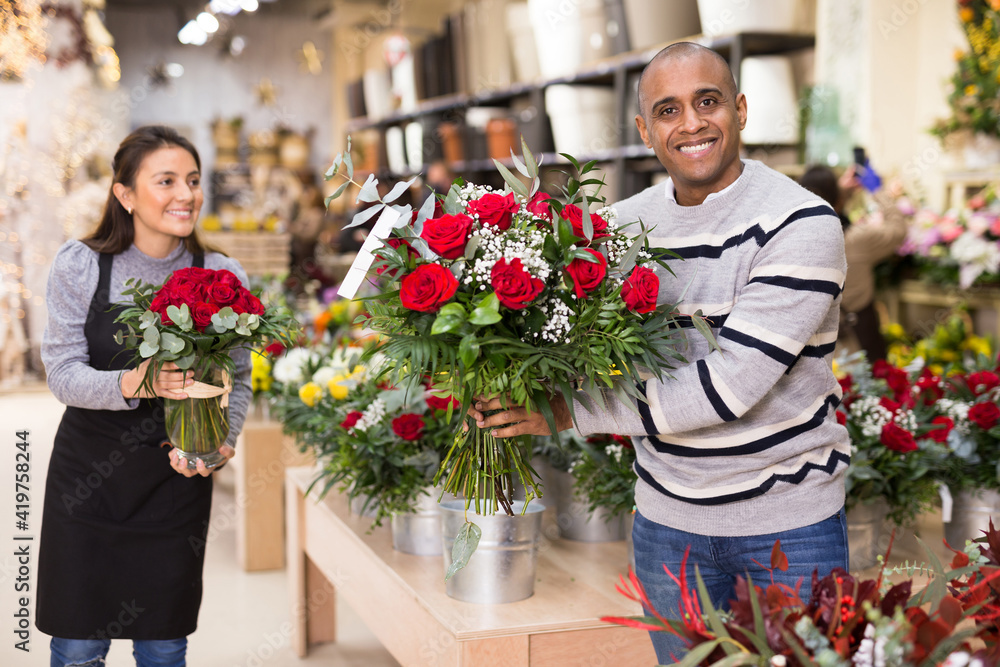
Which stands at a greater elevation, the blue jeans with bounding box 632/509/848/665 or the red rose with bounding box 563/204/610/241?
the red rose with bounding box 563/204/610/241

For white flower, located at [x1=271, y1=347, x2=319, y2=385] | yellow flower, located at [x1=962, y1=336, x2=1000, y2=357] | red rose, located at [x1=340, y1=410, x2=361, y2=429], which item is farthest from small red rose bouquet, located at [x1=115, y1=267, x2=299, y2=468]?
yellow flower, located at [x1=962, y1=336, x2=1000, y2=357]

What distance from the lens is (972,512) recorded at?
7.25 ft

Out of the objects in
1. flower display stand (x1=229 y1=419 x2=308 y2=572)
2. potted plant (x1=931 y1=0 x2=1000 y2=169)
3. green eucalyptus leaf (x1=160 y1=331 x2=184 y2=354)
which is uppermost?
potted plant (x1=931 y1=0 x2=1000 y2=169)

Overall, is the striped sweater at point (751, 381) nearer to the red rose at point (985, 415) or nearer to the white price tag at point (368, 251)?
the white price tag at point (368, 251)

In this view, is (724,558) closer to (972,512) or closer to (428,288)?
(428,288)

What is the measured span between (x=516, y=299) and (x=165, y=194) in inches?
42.9

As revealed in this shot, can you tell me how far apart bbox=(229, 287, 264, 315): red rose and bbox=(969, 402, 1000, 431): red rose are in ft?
5.46

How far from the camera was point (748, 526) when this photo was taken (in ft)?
4.62

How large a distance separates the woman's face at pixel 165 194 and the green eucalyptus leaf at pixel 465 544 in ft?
3.15

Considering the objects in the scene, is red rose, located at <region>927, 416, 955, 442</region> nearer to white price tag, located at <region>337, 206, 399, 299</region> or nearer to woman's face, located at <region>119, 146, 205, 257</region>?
white price tag, located at <region>337, 206, 399, 299</region>

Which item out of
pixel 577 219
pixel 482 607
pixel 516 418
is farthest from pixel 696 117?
pixel 482 607

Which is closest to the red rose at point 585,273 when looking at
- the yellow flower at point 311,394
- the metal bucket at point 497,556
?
the metal bucket at point 497,556

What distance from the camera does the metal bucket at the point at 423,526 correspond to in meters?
2.19

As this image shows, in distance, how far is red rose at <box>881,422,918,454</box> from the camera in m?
2.06
